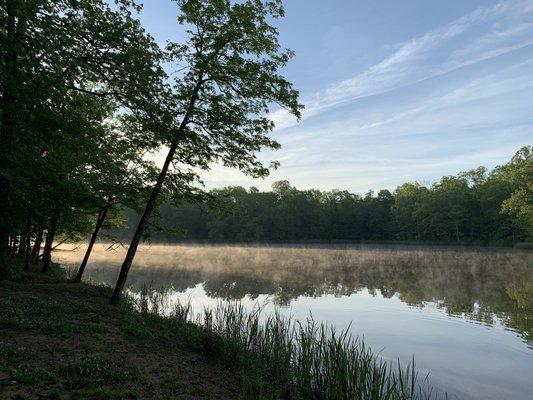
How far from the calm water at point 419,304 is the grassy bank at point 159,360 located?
284cm

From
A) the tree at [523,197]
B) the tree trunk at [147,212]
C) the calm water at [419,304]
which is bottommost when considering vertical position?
the calm water at [419,304]

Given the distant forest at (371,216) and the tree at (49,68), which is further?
the distant forest at (371,216)

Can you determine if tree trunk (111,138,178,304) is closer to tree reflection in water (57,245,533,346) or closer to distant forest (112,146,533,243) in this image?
tree reflection in water (57,245,533,346)

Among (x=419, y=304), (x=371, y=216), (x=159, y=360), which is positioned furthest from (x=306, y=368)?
(x=371, y=216)

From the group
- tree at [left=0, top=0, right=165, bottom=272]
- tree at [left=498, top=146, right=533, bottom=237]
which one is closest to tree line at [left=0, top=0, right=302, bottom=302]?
tree at [left=0, top=0, right=165, bottom=272]

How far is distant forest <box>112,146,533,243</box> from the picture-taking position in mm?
100613

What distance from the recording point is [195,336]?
1250 cm

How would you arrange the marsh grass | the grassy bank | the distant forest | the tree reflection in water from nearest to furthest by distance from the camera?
the grassy bank < the marsh grass < the tree reflection in water < the distant forest

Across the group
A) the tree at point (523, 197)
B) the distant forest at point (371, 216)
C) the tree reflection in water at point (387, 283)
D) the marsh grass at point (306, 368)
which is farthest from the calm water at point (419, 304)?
the distant forest at point (371, 216)

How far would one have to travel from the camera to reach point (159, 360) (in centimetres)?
981

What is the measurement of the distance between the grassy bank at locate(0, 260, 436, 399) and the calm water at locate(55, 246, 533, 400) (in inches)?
112

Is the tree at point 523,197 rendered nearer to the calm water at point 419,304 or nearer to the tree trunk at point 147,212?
the calm water at point 419,304

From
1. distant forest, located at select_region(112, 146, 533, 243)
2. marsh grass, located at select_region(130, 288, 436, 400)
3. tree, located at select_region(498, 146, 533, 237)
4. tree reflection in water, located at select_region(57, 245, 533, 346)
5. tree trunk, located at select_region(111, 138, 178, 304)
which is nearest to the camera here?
marsh grass, located at select_region(130, 288, 436, 400)

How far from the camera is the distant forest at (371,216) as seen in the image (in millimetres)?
100613
